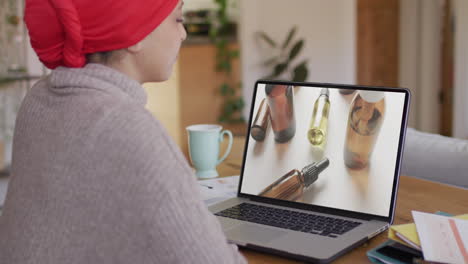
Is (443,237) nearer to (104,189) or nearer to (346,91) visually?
(346,91)

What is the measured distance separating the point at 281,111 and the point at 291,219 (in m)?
0.27

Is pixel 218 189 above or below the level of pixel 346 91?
below

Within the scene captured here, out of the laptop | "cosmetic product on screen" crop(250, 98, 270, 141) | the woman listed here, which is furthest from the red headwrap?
"cosmetic product on screen" crop(250, 98, 270, 141)

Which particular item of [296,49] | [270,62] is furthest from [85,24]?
[270,62]

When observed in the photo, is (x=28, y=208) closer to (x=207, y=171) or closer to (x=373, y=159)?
(x=373, y=159)

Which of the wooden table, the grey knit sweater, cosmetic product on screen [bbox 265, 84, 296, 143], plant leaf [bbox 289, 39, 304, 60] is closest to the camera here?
the grey knit sweater

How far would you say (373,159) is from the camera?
3.63ft

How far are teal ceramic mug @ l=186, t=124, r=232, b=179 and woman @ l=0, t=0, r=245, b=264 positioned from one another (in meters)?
0.66

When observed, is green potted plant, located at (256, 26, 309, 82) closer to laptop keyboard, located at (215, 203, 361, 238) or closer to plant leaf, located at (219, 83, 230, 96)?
plant leaf, located at (219, 83, 230, 96)

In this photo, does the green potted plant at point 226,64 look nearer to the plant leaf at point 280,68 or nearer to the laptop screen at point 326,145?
the plant leaf at point 280,68

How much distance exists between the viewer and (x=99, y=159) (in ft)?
2.32

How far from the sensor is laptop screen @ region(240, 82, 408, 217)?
1.10 metres

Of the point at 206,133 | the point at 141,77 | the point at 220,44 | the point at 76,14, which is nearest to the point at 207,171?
the point at 206,133

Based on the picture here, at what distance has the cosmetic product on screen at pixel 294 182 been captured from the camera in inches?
Answer: 46.2
